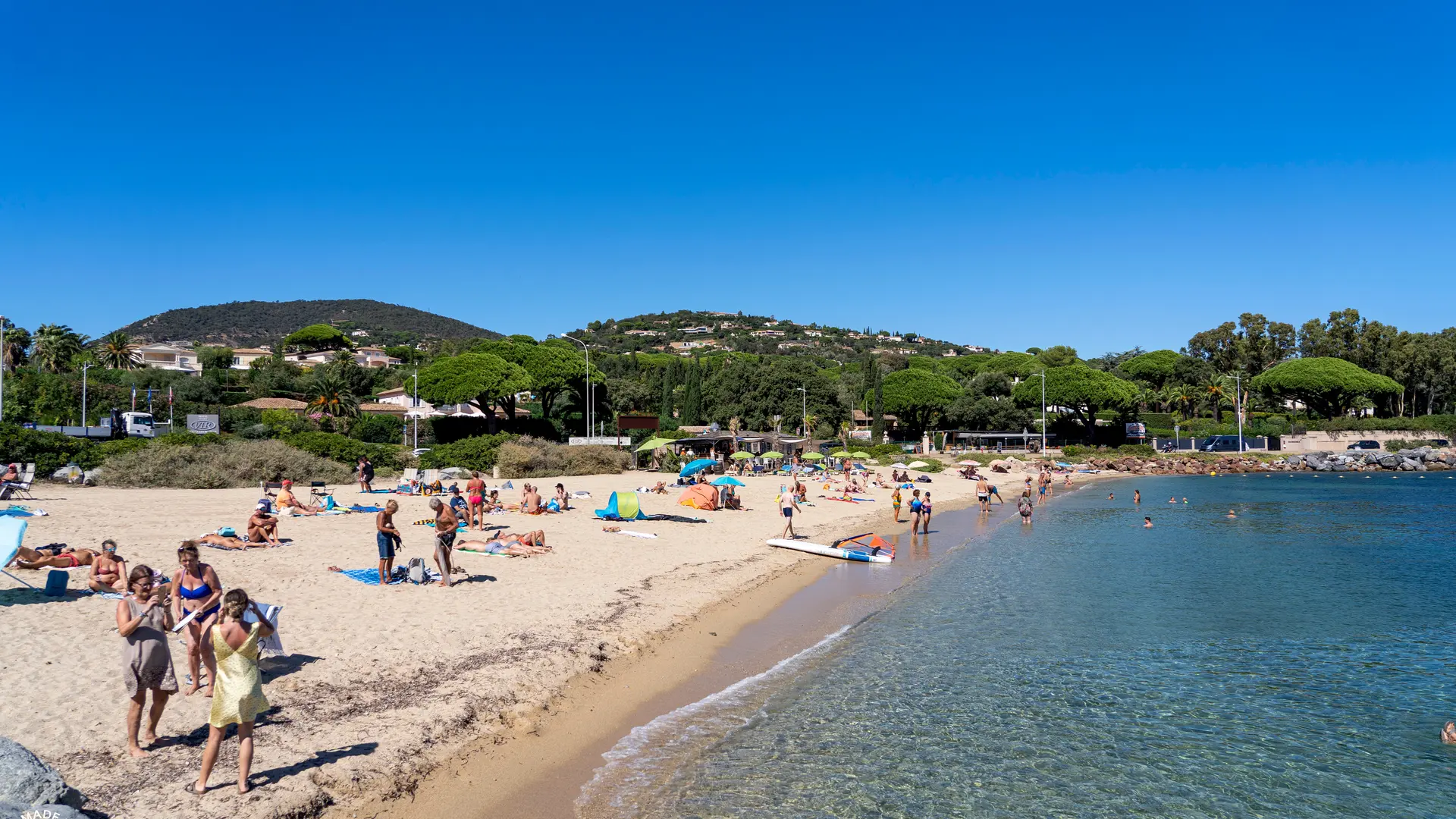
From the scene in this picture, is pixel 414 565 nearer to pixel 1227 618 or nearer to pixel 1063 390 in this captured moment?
pixel 1227 618

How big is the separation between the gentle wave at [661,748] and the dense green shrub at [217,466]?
2412cm

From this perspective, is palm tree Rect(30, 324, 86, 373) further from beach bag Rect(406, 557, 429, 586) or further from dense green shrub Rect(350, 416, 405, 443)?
beach bag Rect(406, 557, 429, 586)

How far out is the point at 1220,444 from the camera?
76562mm

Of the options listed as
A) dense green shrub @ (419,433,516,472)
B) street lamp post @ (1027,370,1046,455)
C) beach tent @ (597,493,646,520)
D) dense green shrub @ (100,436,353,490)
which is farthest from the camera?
street lamp post @ (1027,370,1046,455)

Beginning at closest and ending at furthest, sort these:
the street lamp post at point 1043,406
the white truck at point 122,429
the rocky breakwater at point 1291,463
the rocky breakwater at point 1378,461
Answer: the white truck at point 122,429
the rocky breakwater at point 1291,463
the rocky breakwater at point 1378,461
the street lamp post at point 1043,406

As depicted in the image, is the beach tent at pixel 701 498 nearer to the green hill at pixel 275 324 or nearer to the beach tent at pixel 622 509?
the beach tent at pixel 622 509

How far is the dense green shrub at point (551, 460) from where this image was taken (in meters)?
38.2

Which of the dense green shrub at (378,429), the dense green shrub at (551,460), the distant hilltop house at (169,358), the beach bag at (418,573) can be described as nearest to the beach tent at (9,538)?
the beach bag at (418,573)

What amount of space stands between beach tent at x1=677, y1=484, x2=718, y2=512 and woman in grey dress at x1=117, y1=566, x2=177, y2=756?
20.4 metres

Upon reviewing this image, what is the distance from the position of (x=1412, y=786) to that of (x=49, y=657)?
1328 cm

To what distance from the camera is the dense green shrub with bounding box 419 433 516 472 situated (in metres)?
38.8

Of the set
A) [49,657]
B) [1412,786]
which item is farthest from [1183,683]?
[49,657]

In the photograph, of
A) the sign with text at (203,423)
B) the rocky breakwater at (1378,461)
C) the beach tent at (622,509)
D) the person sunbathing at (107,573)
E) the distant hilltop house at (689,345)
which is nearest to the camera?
the person sunbathing at (107,573)

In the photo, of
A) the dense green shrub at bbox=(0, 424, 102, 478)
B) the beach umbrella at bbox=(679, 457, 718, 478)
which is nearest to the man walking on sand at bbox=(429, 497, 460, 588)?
the beach umbrella at bbox=(679, 457, 718, 478)
